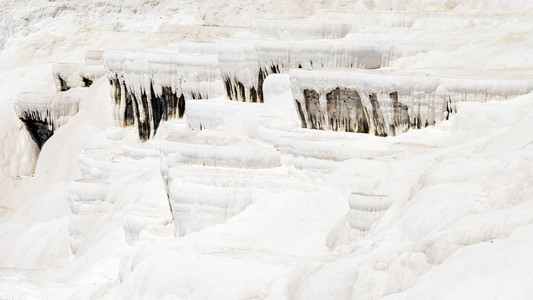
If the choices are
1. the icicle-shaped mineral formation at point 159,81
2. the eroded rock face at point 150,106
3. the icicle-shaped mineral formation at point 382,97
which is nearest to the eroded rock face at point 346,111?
the icicle-shaped mineral formation at point 382,97

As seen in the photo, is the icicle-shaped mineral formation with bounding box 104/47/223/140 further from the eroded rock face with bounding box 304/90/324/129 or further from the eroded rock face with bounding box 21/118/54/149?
the eroded rock face with bounding box 304/90/324/129

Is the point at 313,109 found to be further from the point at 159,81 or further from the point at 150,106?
the point at 150,106

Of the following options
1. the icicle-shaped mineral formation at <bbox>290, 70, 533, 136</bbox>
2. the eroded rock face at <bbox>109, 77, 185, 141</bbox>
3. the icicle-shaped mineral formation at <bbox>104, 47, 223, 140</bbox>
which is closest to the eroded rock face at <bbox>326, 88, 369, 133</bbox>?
the icicle-shaped mineral formation at <bbox>290, 70, 533, 136</bbox>

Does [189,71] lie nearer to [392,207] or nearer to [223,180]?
[223,180]

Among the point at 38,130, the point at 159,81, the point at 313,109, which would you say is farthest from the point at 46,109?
the point at 313,109

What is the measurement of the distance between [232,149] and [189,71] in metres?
9.63

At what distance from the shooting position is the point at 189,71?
90.1 feet

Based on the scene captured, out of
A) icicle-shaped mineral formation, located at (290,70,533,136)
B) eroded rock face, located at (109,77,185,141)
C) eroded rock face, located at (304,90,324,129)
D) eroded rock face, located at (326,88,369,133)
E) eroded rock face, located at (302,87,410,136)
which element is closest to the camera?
icicle-shaped mineral formation, located at (290,70,533,136)

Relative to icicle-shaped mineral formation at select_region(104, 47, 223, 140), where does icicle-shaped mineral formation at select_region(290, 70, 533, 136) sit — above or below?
above

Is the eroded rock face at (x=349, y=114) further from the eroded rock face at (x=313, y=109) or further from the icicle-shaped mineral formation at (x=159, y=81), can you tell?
the icicle-shaped mineral formation at (x=159, y=81)

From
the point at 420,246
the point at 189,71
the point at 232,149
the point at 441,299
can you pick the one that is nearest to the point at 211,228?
the point at 232,149

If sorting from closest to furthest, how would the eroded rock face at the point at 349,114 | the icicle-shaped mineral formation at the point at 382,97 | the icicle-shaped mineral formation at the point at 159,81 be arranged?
1. the icicle-shaped mineral formation at the point at 382,97
2. the eroded rock face at the point at 349,114
3. the icicle-shaped mineral formation at the point at 159,81

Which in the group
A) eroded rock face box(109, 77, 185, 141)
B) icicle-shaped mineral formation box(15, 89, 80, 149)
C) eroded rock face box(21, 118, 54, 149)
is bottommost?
eroded rock face box(21, 118, 54, 149)

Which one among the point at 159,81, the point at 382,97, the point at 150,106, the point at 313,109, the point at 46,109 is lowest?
the point at 46,109
